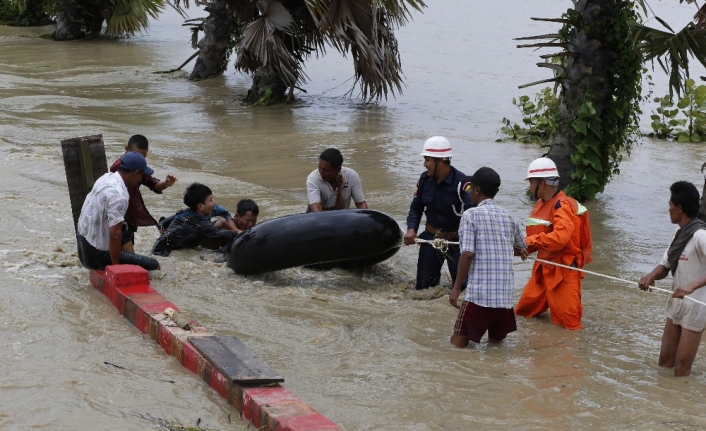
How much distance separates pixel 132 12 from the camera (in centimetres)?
2675

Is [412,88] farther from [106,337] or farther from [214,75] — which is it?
[106,337]

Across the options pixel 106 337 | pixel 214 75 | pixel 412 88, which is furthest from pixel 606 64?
pixel 214 75

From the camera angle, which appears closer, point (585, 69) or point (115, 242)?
point (115, 242)

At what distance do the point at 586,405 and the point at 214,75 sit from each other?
1873 centimetres

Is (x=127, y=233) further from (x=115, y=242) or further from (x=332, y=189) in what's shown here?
(x=332, y=189)

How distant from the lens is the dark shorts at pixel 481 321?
682 cm

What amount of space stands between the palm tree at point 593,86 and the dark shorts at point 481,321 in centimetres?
535

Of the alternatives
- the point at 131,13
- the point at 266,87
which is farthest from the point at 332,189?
the point at 131,13

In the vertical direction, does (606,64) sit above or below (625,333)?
above

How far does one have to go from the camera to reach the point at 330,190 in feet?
29.9

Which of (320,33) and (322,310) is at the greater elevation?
(320,33)

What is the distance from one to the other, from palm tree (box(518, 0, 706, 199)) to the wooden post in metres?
5.55

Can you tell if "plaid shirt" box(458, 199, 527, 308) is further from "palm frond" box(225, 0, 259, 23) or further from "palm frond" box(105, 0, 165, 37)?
"palm frond" box(105, 0, 165, 37)

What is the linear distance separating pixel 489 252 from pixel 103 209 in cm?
335
